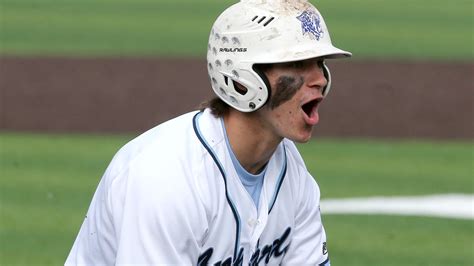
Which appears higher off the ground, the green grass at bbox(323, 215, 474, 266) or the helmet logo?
the helmet logo

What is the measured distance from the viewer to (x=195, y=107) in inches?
418

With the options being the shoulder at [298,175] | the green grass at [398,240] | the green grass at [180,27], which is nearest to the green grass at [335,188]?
the green grass at [398,240]

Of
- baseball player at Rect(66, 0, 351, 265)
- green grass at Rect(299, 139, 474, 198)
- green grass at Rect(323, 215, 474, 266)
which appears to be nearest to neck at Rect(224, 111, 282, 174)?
baseball player at Rect(66, 0, 351, 265)

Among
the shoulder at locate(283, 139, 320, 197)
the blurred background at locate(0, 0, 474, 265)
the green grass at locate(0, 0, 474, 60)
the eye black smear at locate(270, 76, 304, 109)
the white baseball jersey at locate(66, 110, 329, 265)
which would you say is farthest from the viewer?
the green grass at locate(0, 0, 474, 60)

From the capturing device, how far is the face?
395 cm

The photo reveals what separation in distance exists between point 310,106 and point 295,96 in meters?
0.09

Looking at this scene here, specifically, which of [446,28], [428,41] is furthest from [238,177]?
[446,28]

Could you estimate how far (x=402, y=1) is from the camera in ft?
55.5

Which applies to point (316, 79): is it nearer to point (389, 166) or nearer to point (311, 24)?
point (311, 24)

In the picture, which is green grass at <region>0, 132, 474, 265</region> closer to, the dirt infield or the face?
the dirt infield

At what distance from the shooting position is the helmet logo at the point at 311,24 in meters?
3.96

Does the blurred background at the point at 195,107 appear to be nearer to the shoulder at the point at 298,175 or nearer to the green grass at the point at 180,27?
the green grass at the point at 180,27

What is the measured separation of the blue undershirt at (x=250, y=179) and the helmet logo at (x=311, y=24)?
0.43 metres

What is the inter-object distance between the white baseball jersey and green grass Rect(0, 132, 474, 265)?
2690mm
